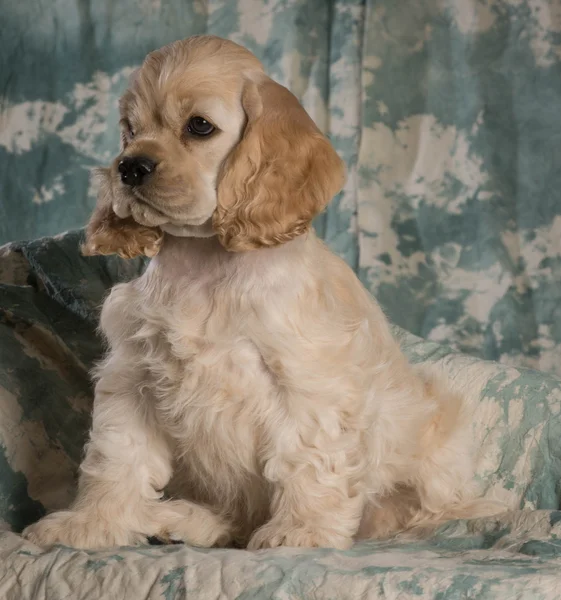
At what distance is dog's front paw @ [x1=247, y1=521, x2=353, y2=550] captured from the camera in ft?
8.03

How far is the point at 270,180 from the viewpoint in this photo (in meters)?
Result: 2.37

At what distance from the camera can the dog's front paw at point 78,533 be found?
8.07 ft

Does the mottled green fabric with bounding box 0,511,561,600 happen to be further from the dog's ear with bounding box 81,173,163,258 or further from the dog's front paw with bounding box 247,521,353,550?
the dog's ear with bounding box 81,173,163,258

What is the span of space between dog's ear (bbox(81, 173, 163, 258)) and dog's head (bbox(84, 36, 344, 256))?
9 centimetres

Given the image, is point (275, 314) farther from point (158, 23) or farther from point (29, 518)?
point (158, 23)

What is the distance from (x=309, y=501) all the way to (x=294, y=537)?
94 millimetres

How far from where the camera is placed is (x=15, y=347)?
3.14 m

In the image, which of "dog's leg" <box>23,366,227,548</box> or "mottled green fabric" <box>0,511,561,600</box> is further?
"dog's leg" <box>23,366,227,548</box>

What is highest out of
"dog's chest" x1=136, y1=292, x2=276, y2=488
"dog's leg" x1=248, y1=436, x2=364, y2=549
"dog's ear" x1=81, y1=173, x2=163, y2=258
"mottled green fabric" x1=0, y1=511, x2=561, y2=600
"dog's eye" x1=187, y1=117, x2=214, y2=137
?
"dog's eye" x1=187, y1=117, x2=214, y2=137

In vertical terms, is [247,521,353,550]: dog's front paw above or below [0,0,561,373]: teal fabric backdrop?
below

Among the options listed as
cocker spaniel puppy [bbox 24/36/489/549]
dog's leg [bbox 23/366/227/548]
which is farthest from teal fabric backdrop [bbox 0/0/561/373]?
dog's leg [bbox 23/366/227/548]

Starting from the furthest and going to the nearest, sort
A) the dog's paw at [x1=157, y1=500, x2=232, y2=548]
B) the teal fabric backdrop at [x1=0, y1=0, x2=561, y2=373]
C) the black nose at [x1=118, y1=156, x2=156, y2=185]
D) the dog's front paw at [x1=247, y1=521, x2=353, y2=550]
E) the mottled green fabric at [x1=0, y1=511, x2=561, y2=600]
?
1. the teal fabric backdrop at [x1=0, y1=0, x2=561, y2=373]
2. the dog's paw at [x1=157, y1=500, x2=232, y2=548]
3. the dog's front paw at [x1=247, y1=521, x2=353, y2=550]
4. the black nose at [x1=118, y1=156, x2=156, y2=185]
5. the mottled green fabric at [x1=0, y1=511, x2=561, y2=600]

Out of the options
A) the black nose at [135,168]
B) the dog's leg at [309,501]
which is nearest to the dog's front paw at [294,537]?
the dog's leg at [309,501]

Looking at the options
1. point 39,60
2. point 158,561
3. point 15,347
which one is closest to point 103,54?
point 39,60
